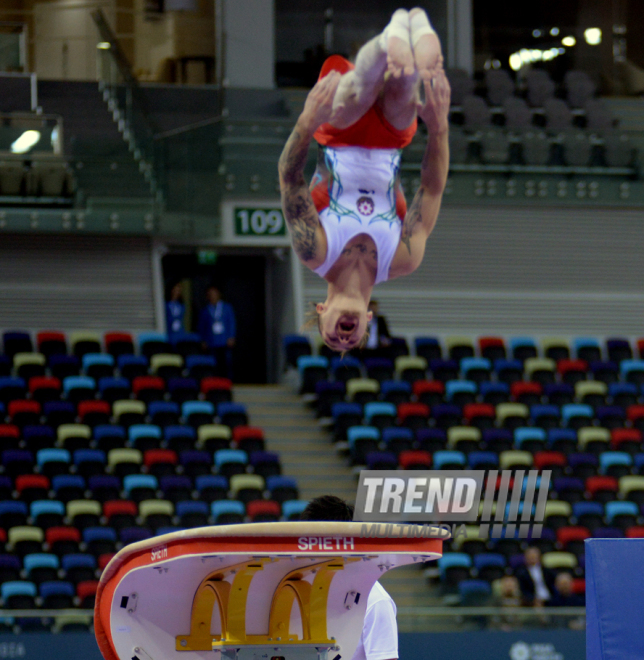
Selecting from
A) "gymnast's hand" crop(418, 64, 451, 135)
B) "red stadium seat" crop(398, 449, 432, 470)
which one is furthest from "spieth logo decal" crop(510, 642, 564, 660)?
"gymnast's hand" crop(418, 64, 451, 135)

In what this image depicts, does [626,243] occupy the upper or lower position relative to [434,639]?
upper

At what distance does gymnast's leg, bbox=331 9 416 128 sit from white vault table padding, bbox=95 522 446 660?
1785 mm

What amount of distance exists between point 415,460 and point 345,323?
6373 mm

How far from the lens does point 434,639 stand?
25.9ft

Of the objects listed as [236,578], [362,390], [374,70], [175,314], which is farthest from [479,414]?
[236,578]

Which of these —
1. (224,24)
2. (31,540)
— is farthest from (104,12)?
(31,540)

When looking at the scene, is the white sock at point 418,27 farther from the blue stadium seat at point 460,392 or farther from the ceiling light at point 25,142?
the blue stadium seat at point 460,392

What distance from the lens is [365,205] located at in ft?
14.3

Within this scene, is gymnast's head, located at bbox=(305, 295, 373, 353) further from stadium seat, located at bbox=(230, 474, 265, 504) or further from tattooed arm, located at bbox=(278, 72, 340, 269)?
stadium seat, located at bbox=(230, 474, 265, 504)

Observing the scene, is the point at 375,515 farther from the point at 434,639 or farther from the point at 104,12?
the point at 104,12

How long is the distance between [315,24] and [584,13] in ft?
14.5

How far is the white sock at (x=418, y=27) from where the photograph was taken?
3607 millimetres

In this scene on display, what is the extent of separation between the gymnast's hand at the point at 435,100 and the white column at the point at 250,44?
1072 cm

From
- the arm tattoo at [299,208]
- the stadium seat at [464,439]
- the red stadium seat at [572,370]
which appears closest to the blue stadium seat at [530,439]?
the stadium seat at [464,439]
